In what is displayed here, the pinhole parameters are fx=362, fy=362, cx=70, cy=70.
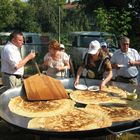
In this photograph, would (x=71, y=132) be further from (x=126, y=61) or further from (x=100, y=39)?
(x=100, y=39)

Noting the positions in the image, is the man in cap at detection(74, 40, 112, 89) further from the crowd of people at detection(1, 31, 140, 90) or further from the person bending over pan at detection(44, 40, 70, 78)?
the person bending over pan at detection(44, 40, 70, 78)

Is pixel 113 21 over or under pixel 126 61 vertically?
over

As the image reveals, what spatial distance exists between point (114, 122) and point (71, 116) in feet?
2.01

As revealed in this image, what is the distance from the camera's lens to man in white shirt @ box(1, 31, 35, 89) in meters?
6.24

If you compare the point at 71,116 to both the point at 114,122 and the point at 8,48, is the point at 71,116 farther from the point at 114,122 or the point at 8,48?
the point at 8,48

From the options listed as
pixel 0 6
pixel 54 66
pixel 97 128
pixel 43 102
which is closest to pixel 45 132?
pixel 97 128

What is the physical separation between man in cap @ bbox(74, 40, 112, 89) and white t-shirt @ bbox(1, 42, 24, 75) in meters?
1.08

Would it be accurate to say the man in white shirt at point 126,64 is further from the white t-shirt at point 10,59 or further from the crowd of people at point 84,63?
the white t-shirt at point 10,59

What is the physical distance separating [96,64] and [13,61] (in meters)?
1.43

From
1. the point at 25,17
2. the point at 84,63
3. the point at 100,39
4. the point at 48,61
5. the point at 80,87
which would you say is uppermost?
the point at 25,17

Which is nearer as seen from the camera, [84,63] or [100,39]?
[84,63]

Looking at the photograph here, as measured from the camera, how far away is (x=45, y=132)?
4023mm

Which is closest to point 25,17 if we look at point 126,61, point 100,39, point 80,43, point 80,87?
point 80,43

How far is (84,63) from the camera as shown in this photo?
6172mm
